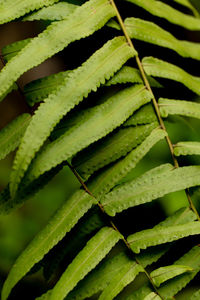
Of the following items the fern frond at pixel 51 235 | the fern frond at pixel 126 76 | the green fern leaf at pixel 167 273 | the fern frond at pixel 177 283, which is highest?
the fern frond at pixel 126 76

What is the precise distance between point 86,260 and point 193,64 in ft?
7.00

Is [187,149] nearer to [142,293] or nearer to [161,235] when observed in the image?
[161,235]

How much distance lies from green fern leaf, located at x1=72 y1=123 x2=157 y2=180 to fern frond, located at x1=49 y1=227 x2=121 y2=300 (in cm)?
20

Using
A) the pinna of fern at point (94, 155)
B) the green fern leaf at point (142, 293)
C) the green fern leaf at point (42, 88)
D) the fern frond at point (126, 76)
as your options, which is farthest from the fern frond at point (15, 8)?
the green fern leaf at point (142, 293)

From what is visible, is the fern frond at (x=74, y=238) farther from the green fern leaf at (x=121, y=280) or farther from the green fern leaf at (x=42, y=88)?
the green fern leaf at (x=42, y=88)

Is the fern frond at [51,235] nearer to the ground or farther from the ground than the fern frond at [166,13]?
nearer to the ground

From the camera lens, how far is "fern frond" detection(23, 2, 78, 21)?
113 centimetres

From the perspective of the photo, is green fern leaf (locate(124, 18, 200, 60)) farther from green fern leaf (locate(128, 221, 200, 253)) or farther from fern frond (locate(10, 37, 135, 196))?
green fern leaf (locate(128, 221, 200, 253))

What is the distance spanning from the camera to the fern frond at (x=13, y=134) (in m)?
1.10

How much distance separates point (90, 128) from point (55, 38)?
0.30 m

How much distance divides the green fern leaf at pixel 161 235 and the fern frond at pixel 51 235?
0.19 metres

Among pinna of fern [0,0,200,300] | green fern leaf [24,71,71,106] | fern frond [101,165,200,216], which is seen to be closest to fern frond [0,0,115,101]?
pinna of fern [0,0,200,300]

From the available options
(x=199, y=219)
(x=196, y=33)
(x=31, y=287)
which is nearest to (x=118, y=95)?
(x=199, y=219)

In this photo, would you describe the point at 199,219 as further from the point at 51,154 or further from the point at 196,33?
the point at 196,33
